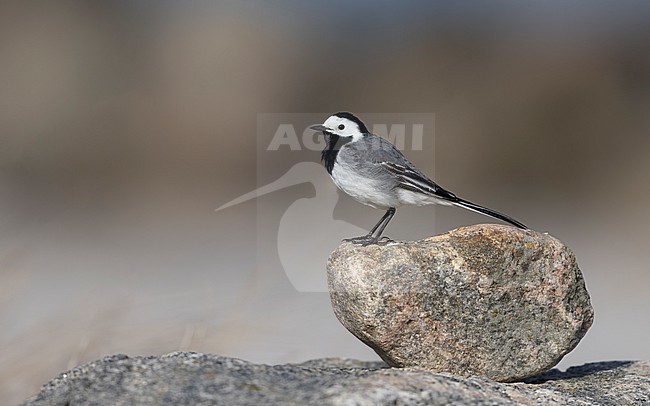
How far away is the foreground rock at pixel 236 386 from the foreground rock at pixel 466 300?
54cm

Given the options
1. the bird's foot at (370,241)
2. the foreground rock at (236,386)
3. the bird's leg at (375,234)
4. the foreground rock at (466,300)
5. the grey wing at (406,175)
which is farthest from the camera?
the grey wing at (406,175)

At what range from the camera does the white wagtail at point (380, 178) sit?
4.36 m

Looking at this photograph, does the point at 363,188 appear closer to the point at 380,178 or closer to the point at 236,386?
the point at 380,178

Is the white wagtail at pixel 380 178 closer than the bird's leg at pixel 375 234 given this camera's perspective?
No

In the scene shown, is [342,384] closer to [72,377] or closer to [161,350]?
[72,377]

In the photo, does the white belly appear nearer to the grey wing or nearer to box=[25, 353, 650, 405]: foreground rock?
the grey wing

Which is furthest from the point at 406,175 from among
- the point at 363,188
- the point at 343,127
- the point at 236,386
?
the point at 236,386

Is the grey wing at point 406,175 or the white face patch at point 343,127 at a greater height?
the white face patch at point 343,127

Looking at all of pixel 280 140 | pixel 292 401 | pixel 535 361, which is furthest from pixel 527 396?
pixel 280 140

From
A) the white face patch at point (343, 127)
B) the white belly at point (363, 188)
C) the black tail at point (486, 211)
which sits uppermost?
the white face patch at point (343, 127)

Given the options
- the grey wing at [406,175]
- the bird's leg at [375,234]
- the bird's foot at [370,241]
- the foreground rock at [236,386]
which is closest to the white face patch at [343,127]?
the grey wing at [406,175]

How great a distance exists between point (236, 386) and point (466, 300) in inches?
60.3

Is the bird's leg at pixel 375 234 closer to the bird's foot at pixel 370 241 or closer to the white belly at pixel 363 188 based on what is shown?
the bird's foot at pixel 370 241

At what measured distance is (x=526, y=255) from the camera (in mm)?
3977
